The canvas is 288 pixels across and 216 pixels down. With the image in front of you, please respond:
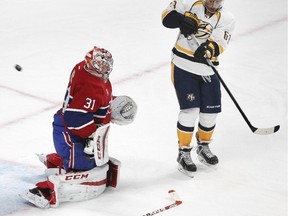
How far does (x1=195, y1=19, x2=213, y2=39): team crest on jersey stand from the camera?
3971mm

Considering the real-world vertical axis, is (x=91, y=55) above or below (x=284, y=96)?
above

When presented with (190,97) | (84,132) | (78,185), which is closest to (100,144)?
(84,132)

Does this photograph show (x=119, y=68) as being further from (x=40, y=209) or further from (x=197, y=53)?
(x=40, y=209)

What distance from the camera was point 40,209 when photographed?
3662 mm

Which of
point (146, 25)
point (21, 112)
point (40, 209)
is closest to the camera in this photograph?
point (40, 209)

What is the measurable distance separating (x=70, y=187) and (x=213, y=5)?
1.09 metres

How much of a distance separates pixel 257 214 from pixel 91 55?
103 cm

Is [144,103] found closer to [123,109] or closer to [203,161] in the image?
[203,161]

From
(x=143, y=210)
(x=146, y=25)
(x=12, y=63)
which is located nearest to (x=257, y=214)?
(x=143, y=210)

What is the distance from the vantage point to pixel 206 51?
3.93 metres

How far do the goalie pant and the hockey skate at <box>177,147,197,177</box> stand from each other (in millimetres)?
408

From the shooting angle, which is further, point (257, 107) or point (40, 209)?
point (257, 107)

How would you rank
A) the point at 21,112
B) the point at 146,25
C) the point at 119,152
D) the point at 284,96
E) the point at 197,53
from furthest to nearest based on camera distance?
the point at 146,25 < the point at 284,96 < the point at 21,112 < the point at 119,152 < the point at 197,53

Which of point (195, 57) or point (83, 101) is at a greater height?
point (195, 57)
